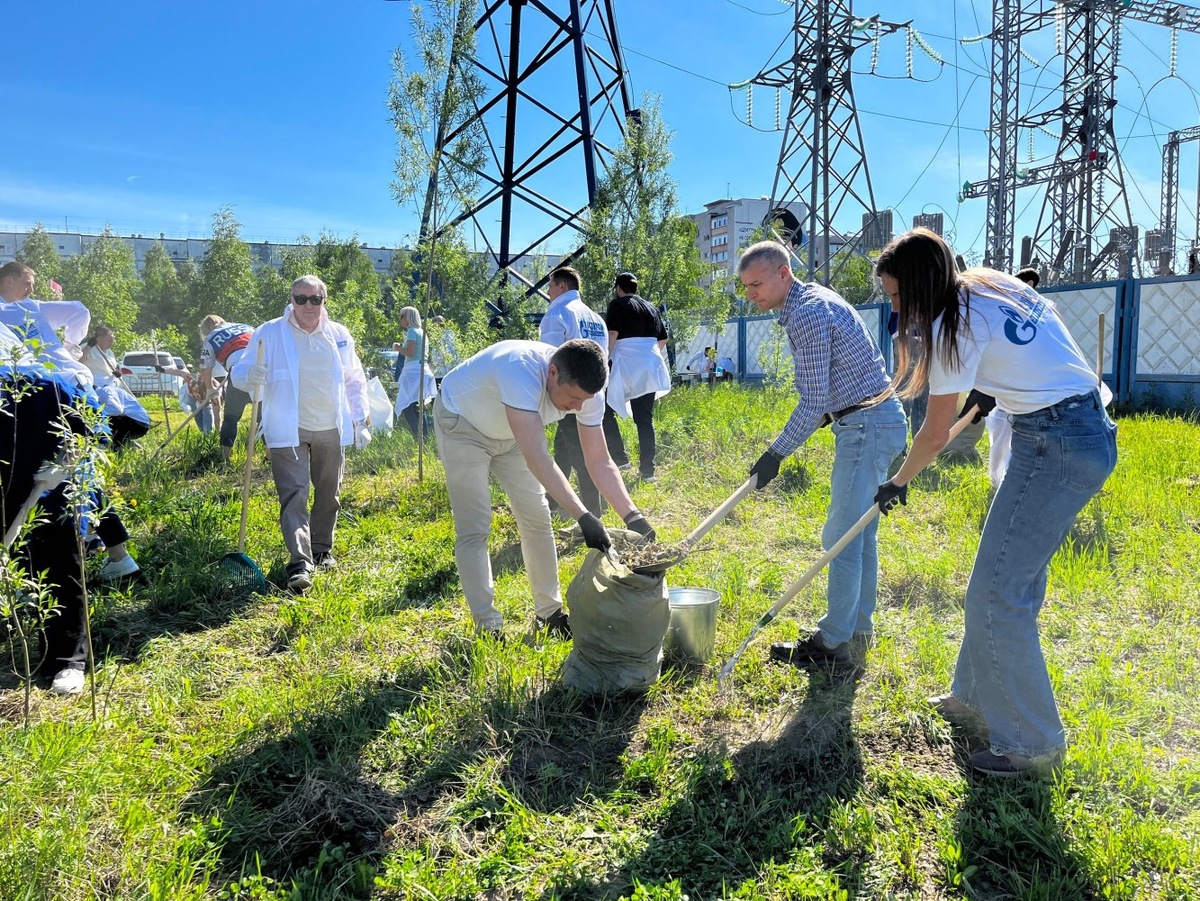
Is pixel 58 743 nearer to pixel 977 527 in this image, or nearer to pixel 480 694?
pixel 480 694

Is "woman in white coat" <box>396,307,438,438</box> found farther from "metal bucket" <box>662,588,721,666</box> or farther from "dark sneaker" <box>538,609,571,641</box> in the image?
"metal bucket" <box>662,588,721,666</box>

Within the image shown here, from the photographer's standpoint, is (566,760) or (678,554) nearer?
(566,760)

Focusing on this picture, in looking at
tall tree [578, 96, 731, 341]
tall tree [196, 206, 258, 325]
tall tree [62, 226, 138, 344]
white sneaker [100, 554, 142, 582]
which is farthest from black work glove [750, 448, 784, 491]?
tall tree [196, 206, 258, 325]

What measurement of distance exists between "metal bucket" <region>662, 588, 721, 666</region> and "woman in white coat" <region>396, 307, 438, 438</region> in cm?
507

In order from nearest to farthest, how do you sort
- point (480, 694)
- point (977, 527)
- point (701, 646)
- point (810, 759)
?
point (810, 759) → point (480, 694) → point (701, 646) → point (977, 527)

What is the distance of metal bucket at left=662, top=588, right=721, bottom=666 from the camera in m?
3.23

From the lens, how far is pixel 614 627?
2.85 meters

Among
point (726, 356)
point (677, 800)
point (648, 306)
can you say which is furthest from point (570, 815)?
point (726, 356)

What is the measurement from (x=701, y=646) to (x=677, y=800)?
3.12 feet

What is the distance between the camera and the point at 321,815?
2342mm

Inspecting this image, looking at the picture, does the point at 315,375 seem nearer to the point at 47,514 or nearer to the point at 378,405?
the point at 47,514

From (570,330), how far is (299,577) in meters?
2.24

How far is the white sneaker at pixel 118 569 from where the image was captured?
4.23m

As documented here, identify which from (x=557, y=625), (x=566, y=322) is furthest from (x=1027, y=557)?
(x=566, y=322)
